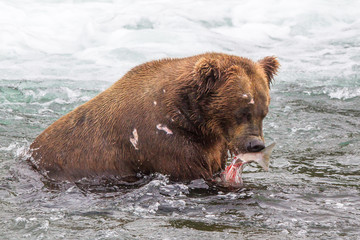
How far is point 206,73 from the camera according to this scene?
484 cm

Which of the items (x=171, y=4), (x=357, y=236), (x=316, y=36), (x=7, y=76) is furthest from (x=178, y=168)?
(x=171, y=4)

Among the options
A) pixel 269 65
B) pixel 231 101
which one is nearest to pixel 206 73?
pixel 231 101

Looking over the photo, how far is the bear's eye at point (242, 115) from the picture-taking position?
4824 mm

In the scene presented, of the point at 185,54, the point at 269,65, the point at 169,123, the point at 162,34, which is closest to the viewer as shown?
the point at 169,123

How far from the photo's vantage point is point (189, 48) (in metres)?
14.6

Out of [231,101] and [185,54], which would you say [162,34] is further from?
[231,101]

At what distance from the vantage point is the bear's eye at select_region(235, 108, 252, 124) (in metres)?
4.82

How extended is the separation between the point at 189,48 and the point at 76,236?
432 inches

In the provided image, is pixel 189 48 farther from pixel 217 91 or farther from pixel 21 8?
pixel 217 91

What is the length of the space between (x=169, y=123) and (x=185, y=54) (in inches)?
356

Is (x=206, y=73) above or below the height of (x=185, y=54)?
below

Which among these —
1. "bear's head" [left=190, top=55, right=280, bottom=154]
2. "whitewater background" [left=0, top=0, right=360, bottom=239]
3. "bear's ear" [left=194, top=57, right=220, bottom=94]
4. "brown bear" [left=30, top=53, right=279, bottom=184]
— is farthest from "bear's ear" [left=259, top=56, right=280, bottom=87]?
"whitewater background" [left=0, top=0, right=360, bottom=239]

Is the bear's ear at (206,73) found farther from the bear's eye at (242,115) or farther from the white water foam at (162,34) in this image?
the white water foam at (162,34)

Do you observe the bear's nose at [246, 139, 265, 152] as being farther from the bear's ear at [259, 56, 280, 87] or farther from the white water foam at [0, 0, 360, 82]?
the white water foam at [0, 0, 360, 82]
